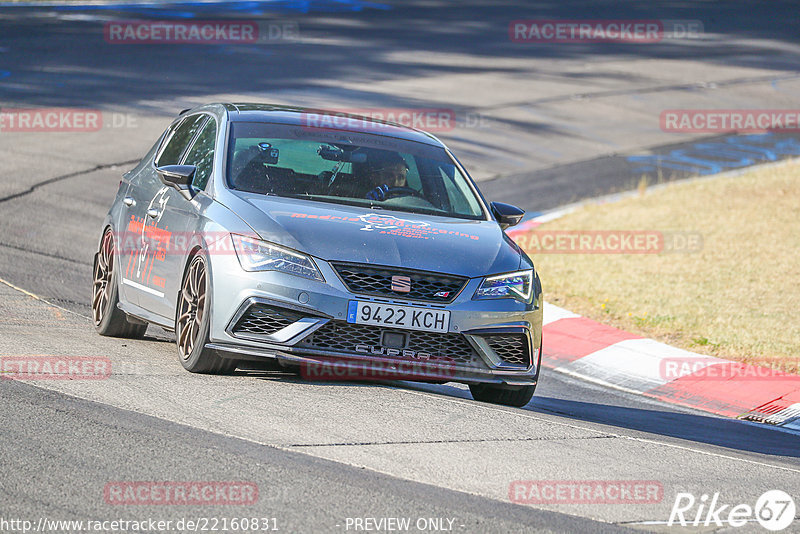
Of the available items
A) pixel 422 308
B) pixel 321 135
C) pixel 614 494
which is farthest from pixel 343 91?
pixel 614 494

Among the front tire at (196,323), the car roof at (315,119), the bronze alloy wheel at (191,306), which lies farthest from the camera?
the car roof at (315,119)

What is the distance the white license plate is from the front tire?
0.86m

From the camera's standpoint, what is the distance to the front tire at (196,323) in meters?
6.89

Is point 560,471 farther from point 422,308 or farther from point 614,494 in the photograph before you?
point 422,308

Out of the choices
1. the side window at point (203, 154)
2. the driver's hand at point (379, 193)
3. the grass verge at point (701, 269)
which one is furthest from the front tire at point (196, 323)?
the grass verge at point (701, 269)

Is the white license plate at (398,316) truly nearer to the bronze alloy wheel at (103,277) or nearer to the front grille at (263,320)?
the front grille at (263,320)

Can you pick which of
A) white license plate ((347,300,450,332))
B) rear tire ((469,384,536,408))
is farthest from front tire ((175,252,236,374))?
rear tire ((469,384,536,408))

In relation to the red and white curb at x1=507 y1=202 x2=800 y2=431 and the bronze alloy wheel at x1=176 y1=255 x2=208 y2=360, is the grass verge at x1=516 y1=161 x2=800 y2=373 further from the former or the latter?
the bronze alloy wheel at x1=176 y1=255 x2=208 y2=360

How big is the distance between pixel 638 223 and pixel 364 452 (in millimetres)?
10895

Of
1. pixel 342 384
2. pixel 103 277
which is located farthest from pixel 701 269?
pixel 342 384

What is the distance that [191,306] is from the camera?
23.6 ft

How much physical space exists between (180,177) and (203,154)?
22.5 inches

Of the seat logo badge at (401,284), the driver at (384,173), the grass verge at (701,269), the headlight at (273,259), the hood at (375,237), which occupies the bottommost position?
the grass verge at (701,269)

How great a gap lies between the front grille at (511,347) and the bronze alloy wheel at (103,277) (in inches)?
124
